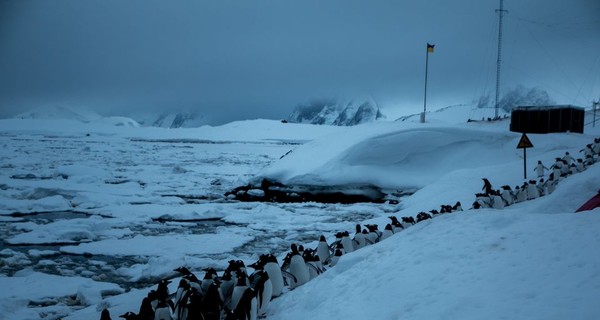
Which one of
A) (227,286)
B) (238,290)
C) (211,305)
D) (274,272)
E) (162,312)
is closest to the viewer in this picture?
(162,312)

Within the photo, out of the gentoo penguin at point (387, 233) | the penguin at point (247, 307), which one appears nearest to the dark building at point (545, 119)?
the gentoo penguin at point (387, 233)

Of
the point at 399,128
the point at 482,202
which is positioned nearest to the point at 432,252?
the point at 482,202

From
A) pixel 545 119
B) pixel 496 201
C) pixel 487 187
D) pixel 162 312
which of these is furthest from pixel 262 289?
pixel 545 119

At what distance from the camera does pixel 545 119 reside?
24891 millimetres

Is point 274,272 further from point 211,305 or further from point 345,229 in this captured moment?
point 345,229

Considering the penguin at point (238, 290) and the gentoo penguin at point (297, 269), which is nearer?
the penguin at point (238, 290)

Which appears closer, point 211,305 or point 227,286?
point 211,305

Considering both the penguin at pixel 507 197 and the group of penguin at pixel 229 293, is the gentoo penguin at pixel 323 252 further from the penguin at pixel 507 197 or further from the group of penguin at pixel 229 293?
the penguin at pixel 507 197

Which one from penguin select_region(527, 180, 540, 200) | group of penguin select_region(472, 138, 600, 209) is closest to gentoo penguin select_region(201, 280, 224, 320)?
group of penguin select_region(472, 138, 600, 209)

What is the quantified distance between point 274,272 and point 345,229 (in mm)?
5782

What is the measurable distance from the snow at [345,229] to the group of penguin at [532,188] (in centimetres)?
88

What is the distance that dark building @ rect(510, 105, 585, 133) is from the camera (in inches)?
974

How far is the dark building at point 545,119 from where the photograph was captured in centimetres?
2473

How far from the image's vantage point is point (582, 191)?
891 cm
